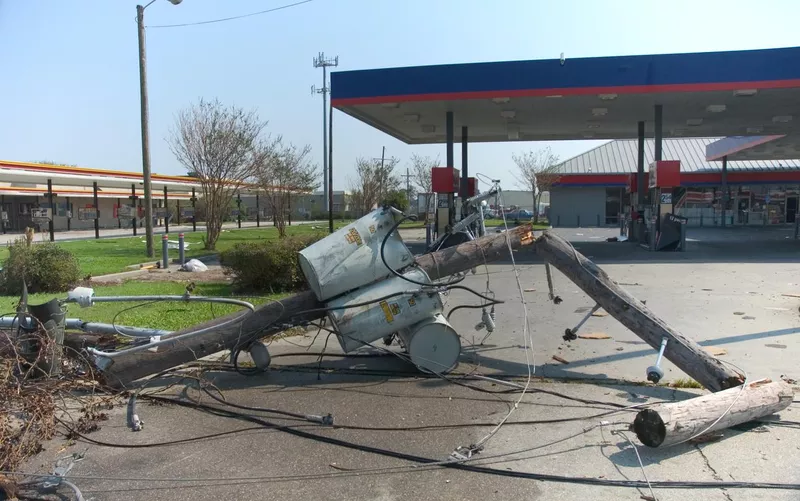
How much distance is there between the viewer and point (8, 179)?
111ft

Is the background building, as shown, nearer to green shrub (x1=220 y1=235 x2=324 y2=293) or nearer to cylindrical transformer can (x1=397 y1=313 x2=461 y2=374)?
green shrub (x1=220 y1=235 x2=324 y2=293)

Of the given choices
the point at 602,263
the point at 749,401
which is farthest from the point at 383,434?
the point at 602,263

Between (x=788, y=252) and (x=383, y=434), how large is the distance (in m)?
19.6

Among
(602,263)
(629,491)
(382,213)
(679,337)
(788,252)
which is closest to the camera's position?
(629,491)

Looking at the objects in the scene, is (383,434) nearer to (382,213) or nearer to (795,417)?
(382,213)

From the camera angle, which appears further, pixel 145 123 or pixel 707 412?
pixel 145 123

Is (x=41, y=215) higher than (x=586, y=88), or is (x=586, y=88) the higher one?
(x=586, y=88)

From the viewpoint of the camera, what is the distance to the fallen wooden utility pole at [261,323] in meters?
6.06

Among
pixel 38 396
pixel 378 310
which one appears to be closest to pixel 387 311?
pixel 378 310

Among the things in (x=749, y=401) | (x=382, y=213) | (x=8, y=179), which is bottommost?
(x=749, y=401)

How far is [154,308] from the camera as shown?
1064 centimetres

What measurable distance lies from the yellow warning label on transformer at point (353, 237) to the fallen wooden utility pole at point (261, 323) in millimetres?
778

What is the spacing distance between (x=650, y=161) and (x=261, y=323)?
137 ft

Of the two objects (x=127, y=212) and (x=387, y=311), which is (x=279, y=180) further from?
(x=387, y=311)
